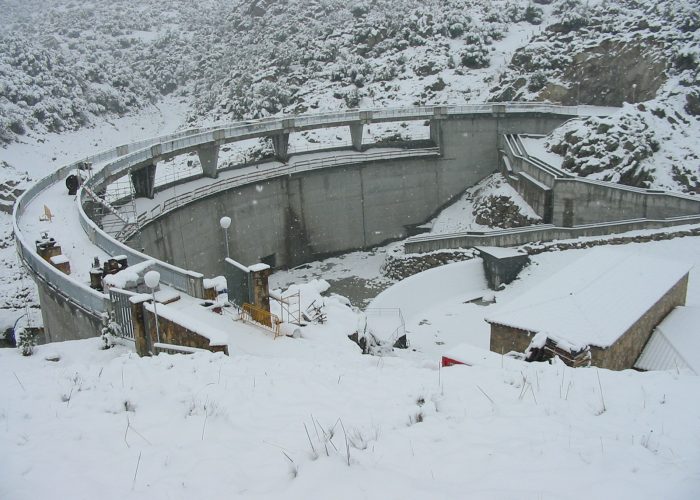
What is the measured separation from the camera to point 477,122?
39031 mm

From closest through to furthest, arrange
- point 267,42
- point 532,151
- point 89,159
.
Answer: point 89,159 → point 532,151 → point 267,42

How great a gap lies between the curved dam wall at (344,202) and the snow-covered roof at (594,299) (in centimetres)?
1807

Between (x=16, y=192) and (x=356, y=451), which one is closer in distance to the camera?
(x=356, y=451)

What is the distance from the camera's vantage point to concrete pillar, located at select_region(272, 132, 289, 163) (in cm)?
3559

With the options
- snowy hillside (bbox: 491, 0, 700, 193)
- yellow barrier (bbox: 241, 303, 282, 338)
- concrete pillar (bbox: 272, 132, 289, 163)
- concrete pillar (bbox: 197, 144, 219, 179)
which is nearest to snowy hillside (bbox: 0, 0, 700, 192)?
snowy hillside (bbox: 491, 0, 700, 193)

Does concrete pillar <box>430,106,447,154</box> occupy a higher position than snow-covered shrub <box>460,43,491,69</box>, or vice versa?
snow-covered shrub <box>460,43,491,69</box>

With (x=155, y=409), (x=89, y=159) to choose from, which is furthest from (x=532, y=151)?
(x=155, y=409)

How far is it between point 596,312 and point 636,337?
4.97ft

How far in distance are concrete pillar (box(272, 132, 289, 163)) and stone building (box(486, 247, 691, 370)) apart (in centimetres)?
2070

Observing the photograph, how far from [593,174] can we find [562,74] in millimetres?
13714

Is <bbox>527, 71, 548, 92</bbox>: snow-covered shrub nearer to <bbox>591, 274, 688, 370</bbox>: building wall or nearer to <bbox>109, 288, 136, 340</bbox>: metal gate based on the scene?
<bbox>591, 274, 688, 370</bbox>: building wall

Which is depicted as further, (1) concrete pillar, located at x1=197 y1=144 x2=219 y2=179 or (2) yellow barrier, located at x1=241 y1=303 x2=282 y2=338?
(1) concrete pillar, located at x1=197 y1=144 x2=219 y2=179

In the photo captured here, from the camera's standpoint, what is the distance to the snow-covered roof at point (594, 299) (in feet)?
48.5

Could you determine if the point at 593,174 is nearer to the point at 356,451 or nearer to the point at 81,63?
the point at 356,451
